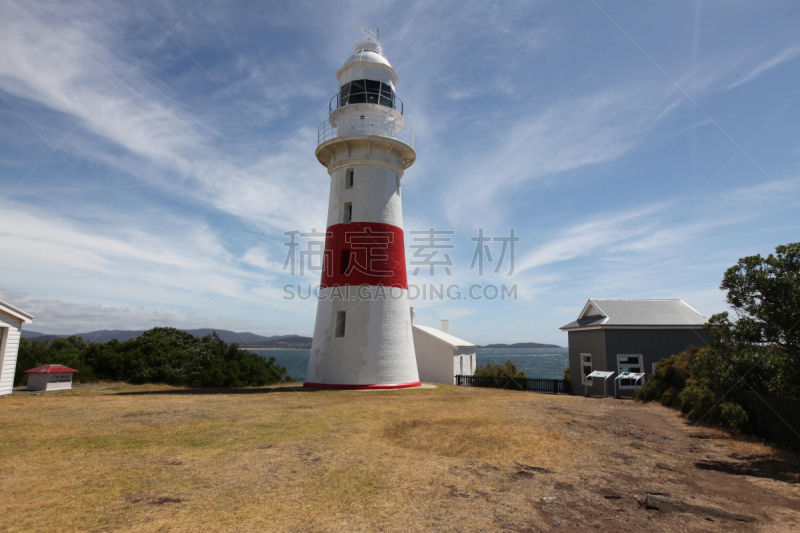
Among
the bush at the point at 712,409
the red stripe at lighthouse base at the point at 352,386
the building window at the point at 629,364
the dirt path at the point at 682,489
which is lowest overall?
the dirt path at the point at 682,489

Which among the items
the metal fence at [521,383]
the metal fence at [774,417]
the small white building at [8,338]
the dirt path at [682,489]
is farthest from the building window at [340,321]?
the metal fence at [774,417]

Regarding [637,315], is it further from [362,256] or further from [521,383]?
[362,256]

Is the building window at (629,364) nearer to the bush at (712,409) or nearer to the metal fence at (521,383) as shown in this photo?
the metal fence at (521,383)

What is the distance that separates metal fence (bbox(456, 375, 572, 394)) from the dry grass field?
43.5 feet

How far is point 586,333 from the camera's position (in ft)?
76.6

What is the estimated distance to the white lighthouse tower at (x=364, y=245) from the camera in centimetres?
1948

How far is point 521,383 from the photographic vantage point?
26078mm

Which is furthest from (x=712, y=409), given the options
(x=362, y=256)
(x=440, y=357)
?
(x=440, y=357)

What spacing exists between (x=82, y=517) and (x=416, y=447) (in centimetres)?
543

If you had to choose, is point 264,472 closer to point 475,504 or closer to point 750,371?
point 475,504

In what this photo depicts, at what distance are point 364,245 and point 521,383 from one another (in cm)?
1359

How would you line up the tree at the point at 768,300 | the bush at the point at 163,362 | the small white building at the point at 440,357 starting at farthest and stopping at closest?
the small white building at the point at 440,357, the bush at the point at 163,362, the tree at the point at 768,300

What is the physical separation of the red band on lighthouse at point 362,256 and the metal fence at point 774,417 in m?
13.5

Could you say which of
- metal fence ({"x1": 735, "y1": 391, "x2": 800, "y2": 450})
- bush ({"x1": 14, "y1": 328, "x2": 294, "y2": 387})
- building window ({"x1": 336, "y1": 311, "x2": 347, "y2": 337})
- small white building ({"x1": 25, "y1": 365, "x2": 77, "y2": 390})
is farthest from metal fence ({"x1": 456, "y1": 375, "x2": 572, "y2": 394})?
small white building ({"x1": 25, "y1": 365, "x2": 77, "y2": 390})
